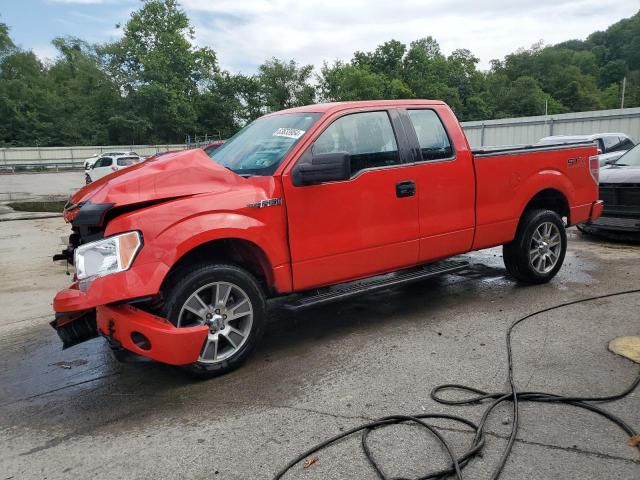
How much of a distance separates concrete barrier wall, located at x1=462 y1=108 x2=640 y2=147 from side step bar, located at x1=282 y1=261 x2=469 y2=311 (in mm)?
17171

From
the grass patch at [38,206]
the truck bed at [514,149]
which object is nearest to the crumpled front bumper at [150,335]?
the truck bed at [514,149]

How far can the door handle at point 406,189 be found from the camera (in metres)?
4.57

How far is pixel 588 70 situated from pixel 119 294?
104 metres

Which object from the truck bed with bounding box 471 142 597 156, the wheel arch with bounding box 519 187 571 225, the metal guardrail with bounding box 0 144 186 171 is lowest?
the wheel arch with bounding box 519 187 571 225

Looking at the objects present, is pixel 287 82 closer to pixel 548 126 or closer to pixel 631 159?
pixel 548 126

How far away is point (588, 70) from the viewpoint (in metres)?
90.6

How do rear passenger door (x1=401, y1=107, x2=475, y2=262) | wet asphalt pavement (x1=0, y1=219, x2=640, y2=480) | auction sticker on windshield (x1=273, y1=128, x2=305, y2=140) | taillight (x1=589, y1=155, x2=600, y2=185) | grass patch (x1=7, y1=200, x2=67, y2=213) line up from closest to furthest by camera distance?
1. wet asphalt pavement (x1=0, y1=219, x2=640, y2=480)
2. auction sticker on windshield (x1=273, y1=128, x2=305, y2=140)
3. rear passenger door (x1=401, y1=107, x2=475, y2=262)
4. taillight (x1=589, y1=155, x2=600, y2=185)
5. grass patch (x1=7, y1=200, x2=67, y2=213)

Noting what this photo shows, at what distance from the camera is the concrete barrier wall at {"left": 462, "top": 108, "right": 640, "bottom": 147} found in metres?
19.1

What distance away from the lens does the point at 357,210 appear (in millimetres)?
4359

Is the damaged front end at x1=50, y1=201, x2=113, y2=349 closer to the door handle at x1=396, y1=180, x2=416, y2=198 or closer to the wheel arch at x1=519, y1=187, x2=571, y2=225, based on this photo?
the door handle at x1=396, y1=180, x2=416, y2=198

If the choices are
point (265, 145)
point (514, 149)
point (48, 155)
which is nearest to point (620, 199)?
point (514, 149)

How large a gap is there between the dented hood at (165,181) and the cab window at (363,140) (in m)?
0.87

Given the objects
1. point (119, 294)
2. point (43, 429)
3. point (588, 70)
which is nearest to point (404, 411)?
point (119, 294)

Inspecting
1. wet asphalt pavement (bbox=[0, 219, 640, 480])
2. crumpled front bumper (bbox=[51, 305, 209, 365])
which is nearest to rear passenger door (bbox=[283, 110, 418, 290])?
wet asphalt pavement (bbox=[0, 219, 640, 480])
